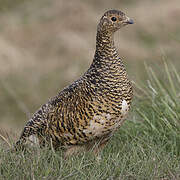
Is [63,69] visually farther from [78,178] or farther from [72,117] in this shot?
[78,178]

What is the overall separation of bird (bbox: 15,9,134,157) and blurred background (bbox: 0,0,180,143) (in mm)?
5305

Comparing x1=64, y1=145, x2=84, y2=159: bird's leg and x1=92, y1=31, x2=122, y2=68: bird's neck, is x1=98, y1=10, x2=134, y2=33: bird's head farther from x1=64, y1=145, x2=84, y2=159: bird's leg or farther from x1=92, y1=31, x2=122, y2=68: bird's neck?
x1=64, y1=145, x2=84, y2=159: bird's leg

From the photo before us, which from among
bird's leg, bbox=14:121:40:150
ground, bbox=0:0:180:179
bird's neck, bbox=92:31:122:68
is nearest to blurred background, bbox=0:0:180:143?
ground, bbox=0:0:180:179

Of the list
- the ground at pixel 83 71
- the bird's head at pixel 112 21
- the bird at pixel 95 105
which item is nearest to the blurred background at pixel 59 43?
the ground at pixel 83 71

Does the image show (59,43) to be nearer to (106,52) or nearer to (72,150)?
(106,52)

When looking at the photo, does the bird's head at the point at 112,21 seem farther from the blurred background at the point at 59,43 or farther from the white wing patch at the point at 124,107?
the blurred background at the point at 59,43

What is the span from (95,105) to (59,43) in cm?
933

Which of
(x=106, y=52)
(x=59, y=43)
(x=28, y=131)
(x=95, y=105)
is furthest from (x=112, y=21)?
(x=59, y=43)

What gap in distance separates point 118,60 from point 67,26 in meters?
10.2

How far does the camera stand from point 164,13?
1476cm

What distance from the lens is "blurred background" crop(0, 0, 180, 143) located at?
11.2 meters

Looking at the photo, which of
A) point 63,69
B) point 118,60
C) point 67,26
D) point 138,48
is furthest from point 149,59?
point 118,60

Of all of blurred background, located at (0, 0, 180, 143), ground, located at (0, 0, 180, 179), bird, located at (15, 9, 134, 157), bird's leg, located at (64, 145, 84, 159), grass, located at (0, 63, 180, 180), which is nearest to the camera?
grass, located at (0, 63, 180, 180)

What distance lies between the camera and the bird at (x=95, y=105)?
417 centimetres
